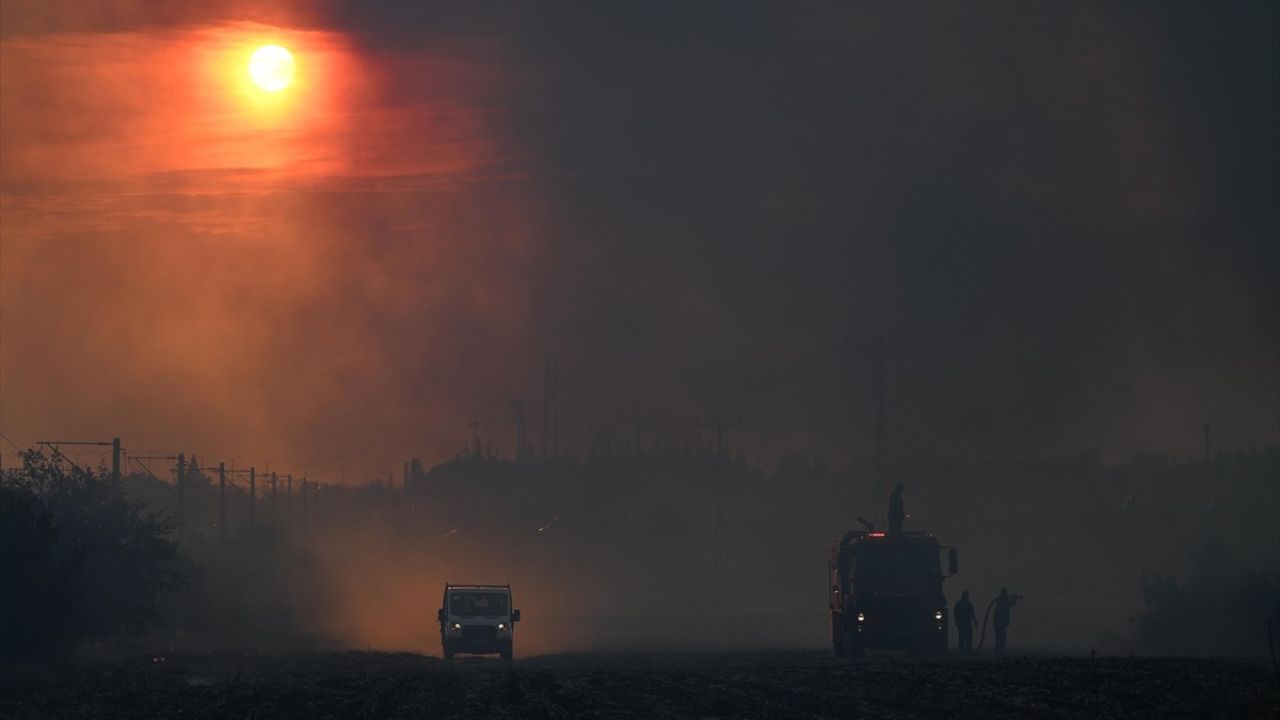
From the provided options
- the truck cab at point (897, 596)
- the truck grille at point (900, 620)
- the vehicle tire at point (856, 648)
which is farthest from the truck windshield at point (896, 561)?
the vehicle tire at point (856, 648)

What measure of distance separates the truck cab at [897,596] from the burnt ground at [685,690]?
3.67 meters

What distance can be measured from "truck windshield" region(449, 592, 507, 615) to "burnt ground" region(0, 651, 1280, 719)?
48.5 feet

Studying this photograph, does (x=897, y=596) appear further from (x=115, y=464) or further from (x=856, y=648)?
(x=115, y=464)

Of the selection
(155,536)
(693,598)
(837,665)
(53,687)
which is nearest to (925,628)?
(837,665)

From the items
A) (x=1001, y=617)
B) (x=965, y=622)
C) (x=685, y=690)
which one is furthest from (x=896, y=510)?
(x=685, y=690)

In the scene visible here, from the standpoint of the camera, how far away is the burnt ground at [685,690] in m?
37.3

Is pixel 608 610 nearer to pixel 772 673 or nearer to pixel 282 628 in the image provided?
pixel 282 628

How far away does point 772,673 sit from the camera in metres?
49.3

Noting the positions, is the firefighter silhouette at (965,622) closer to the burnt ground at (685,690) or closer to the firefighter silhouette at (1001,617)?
the firefighter silhouette at (1001,617)

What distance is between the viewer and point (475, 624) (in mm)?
71625

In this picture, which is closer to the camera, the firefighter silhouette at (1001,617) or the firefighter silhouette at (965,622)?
the firefighter silhouette at (1001,617)

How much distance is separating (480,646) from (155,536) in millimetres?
17208

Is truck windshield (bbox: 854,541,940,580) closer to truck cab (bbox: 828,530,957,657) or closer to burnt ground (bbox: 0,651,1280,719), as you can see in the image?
Result: truck cab (bbox: 828,530,957,657)

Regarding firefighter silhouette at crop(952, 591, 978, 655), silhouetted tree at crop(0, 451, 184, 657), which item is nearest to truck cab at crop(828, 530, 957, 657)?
firefighter silhouette at crop(952, 591, 978, 655)
